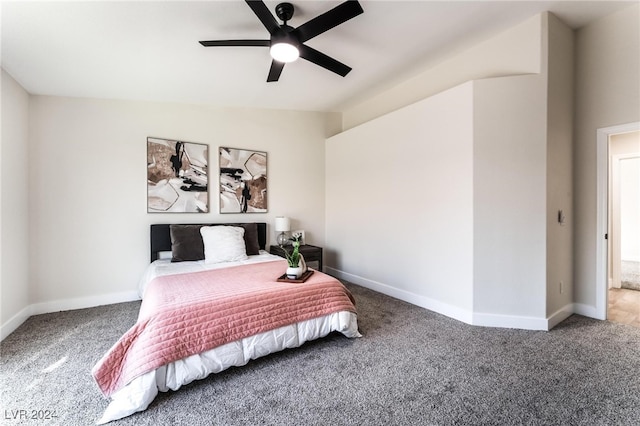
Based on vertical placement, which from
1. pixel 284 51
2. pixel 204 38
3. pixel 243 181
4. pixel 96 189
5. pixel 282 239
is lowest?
pixel 282 239

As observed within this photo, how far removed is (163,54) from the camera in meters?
2.71

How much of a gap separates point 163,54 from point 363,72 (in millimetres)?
2155

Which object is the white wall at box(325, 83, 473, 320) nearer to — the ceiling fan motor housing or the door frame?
the door frame

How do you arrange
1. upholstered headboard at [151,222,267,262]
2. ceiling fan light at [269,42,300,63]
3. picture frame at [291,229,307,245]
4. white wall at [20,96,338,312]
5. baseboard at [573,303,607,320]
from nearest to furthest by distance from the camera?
ceiling fan light at [269,42,300,63] < baseboard at [573,303,607,320] < white wall at [20,96,338,312] < upholstered headboard at [151,222,267,262] < picture frame at [291,229,307,245]

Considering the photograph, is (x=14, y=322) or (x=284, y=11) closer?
(x=284, y=11)

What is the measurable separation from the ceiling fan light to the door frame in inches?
126

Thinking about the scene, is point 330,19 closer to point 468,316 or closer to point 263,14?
point 263,14

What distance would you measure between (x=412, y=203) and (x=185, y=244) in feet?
9.47

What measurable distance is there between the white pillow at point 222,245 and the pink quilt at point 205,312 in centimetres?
60

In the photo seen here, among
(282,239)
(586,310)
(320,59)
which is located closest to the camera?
(320,59)

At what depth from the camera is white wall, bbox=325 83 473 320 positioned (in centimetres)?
303

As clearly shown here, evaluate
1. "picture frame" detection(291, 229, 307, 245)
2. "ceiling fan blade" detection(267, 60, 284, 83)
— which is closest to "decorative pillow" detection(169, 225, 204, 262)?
"picture frame" detection(291, 229, 307, 245)

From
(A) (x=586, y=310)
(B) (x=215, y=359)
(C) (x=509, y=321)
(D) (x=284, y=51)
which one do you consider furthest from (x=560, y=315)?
(D) (x=284, y=51)

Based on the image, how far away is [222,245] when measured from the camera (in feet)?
11.6
